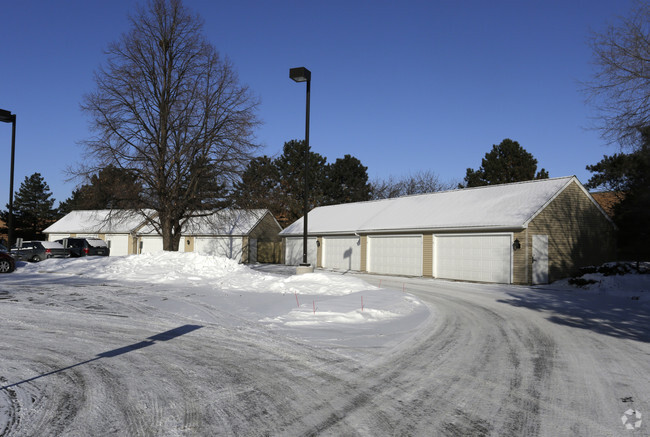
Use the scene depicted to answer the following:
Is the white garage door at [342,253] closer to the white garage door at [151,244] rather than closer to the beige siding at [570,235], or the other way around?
the beige siding at [570,235]

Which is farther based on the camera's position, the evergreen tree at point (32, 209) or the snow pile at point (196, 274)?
the evergreen tree at point (32, 209)

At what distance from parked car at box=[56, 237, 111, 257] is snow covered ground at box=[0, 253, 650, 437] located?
884 inches

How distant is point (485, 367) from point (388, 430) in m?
2.78

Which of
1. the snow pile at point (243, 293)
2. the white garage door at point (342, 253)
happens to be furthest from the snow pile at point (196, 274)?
the white garage door at point (342, 253)

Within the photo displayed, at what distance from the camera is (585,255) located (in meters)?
22.9

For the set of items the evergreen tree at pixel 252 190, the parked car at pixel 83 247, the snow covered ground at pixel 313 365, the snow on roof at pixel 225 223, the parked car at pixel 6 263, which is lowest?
the snow covered ground at pixel 313 365

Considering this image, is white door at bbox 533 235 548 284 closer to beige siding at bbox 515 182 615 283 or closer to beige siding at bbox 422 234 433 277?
beige siding at bbox 515 182 615 283

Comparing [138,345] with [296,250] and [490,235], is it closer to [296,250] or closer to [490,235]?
[490,235]

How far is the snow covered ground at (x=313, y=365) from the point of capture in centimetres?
421

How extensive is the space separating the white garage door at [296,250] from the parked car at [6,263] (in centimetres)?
1829

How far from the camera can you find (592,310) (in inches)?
479

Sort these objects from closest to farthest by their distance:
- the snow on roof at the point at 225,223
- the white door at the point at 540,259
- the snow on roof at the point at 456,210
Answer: the white door at the point at 540,259
the snow on roof at the point at 456,210
the snow on roof at the point at 225,223

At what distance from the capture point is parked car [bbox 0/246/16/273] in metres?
20.2

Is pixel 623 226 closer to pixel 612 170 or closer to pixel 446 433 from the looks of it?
pixel 612 170
